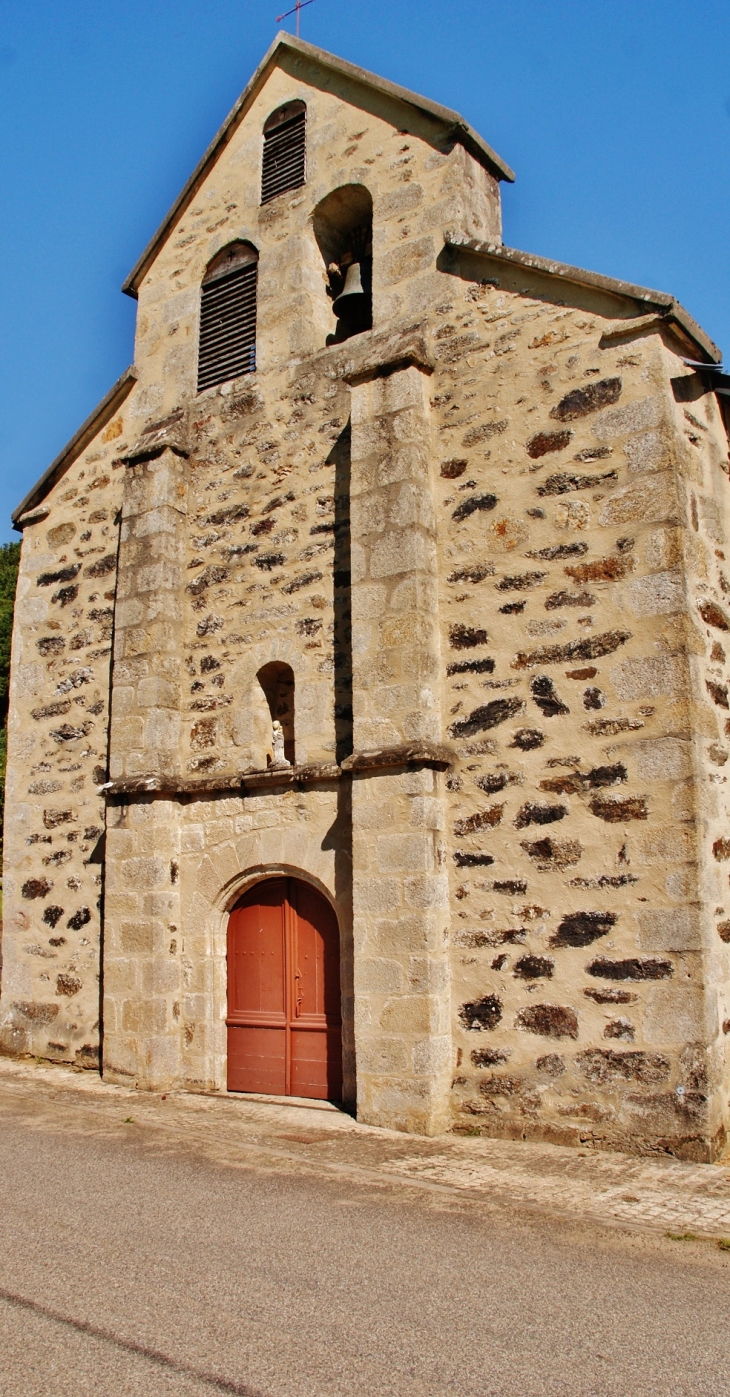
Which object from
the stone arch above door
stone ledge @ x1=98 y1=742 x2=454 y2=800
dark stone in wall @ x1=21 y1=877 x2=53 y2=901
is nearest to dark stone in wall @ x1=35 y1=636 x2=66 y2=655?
stone ledge @ x1=98 y1=742 x2=454 y2=800

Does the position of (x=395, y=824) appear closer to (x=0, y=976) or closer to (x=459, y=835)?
(x=459, y=835)

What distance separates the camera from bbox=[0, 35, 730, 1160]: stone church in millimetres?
5816

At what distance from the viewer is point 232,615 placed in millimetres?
7977

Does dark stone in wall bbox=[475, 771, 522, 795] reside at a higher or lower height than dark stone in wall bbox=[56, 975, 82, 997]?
higher

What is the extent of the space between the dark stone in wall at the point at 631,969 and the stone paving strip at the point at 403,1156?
3.08 feet

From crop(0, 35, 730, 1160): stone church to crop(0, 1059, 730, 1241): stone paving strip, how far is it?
0.23 metres

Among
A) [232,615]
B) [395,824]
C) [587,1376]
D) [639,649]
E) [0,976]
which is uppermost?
[232,615]

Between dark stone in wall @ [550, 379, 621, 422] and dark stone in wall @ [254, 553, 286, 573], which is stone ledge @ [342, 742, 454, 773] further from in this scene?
dark stone in wall @ [550, 379, 621, 422]

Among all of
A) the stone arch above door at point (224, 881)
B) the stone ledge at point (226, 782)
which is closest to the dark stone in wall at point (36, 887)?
the stone ledge at point (226, 782)

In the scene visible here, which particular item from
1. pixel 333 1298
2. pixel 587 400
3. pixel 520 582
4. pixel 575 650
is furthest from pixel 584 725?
pixel 333 1298

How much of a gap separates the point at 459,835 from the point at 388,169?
5202 mm

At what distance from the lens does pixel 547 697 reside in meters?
6.18

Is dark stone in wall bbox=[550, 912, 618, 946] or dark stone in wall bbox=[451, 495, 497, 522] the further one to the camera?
dark stone in wall bbox=[451, 495, 497, 522]

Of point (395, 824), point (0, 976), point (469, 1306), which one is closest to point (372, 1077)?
point (395, 824)
